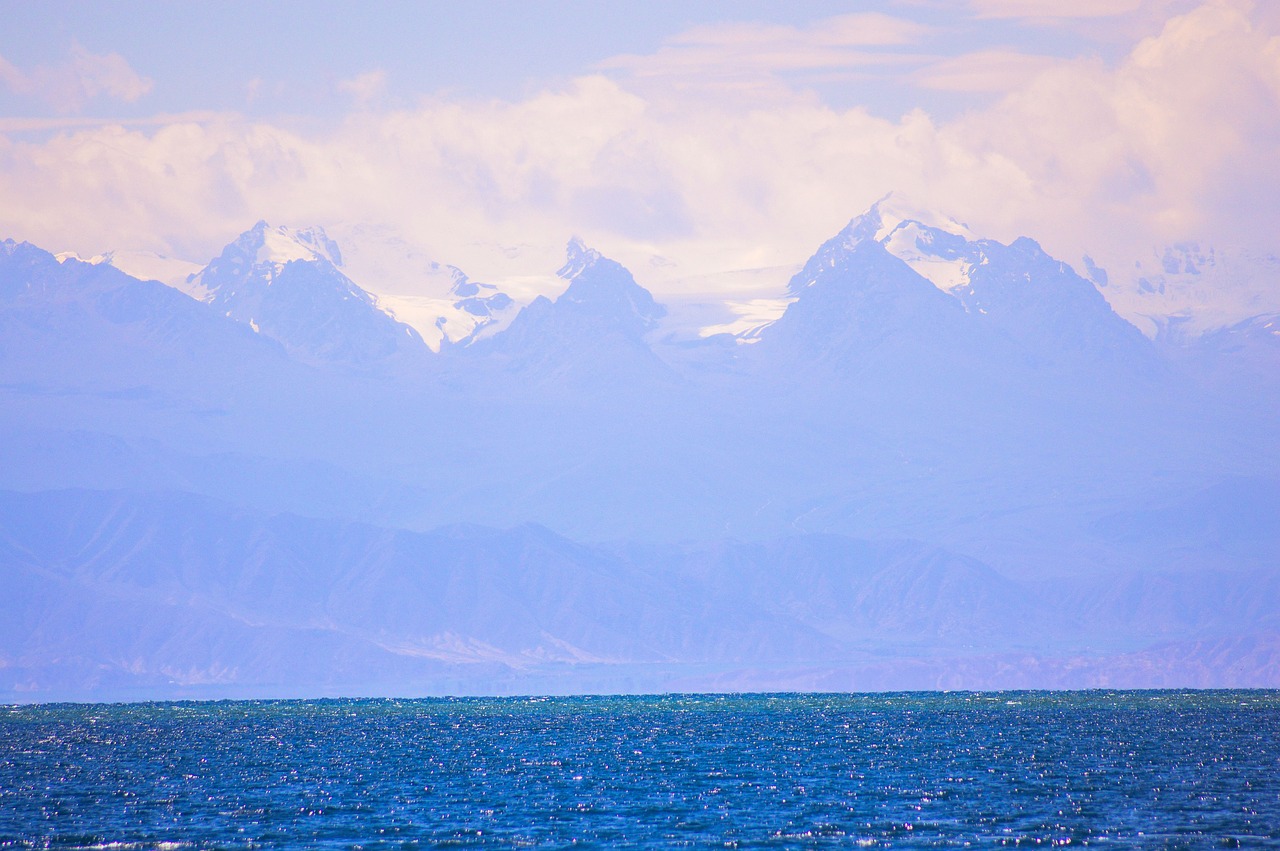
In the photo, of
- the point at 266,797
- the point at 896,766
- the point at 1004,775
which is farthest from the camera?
the point at 896,766

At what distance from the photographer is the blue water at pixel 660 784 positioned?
83.6 m

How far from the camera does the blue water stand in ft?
274

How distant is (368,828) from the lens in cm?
8681

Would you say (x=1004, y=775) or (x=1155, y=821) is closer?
(x=1155, y=821)

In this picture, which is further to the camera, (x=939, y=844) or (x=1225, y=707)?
(x=1225, y=707)

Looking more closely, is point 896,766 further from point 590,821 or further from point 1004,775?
point 590,821

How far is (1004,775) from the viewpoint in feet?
348

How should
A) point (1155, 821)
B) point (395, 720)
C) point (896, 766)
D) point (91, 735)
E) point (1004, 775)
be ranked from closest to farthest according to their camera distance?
1. point (1155, 821)
2. point (1004, 775)
3. point (896, 766)
4. point (91, 735)
5. point (395, 720)

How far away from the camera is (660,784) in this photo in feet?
343

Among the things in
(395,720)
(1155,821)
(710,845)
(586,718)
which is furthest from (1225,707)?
(710,845)

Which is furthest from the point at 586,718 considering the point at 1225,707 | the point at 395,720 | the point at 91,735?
the point at 1225,707

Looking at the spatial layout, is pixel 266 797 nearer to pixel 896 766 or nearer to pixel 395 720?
pixel 896 766

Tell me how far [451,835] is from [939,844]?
21.8 metres

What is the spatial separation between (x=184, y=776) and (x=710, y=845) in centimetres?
4381
